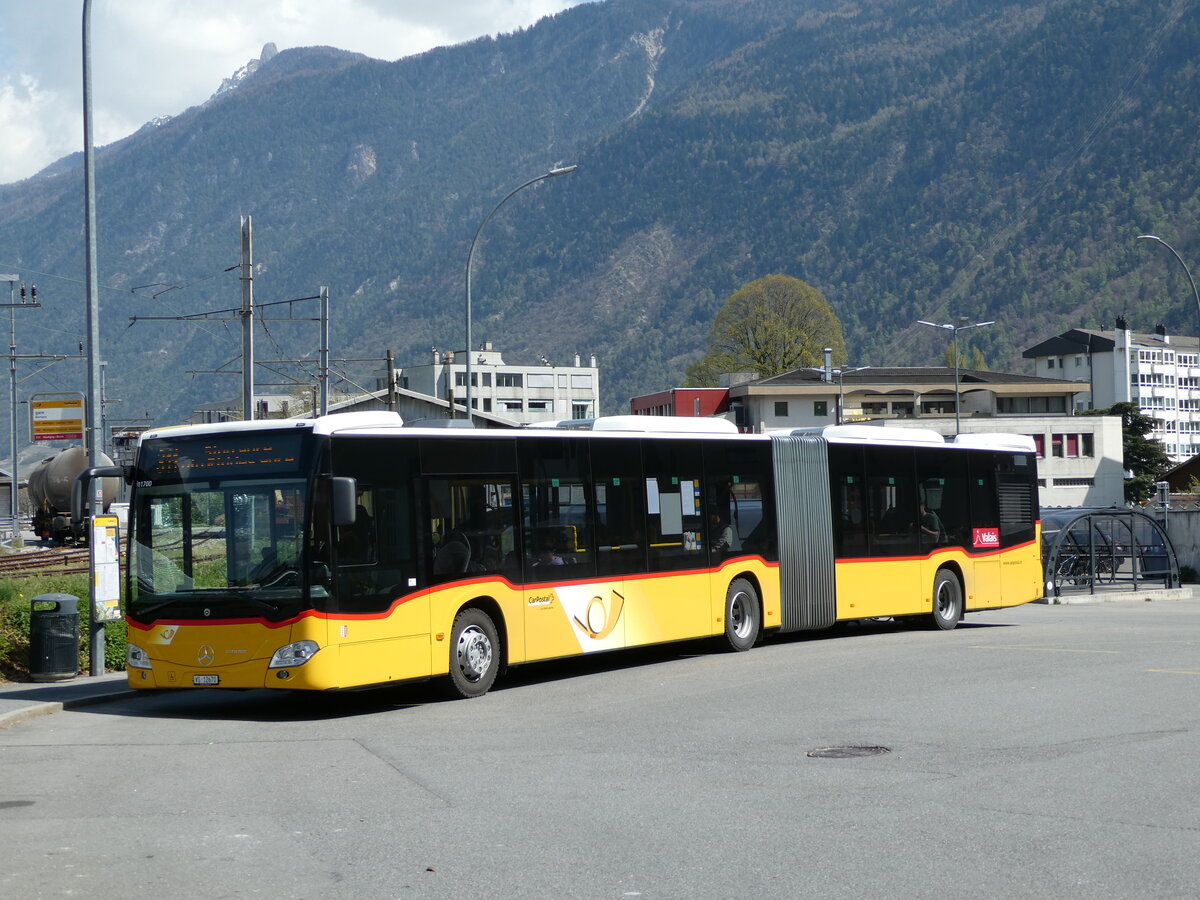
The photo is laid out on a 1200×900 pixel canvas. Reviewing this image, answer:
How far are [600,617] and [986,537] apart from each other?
9.17 metres

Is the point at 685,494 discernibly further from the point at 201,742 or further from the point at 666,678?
the point at 201,742

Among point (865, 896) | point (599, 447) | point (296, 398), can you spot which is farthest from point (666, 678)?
point (296, 398)

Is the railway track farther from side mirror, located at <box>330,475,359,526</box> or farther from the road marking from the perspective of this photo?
side mirror, located at <box>330,475,359,526</box>

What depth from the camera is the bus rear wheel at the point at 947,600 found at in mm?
24047

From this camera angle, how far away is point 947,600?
79.8ft

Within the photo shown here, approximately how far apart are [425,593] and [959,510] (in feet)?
37.3

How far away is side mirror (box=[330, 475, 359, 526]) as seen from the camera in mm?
14406

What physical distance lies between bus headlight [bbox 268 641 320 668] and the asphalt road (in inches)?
23.0

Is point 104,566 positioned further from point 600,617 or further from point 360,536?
point 600,617

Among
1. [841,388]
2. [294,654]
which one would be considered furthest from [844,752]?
[841,388]

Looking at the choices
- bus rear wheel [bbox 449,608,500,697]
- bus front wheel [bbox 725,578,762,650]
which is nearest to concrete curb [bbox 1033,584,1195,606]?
bus front wheel [bbox 725,578,762,650]

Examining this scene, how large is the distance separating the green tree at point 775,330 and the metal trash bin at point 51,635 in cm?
9643

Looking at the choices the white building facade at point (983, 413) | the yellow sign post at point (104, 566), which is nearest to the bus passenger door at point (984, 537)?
the yellow sign post at point (104, 566)

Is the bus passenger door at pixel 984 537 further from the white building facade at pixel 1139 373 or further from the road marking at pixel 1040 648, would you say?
the white building facade at pixel 1139 373
